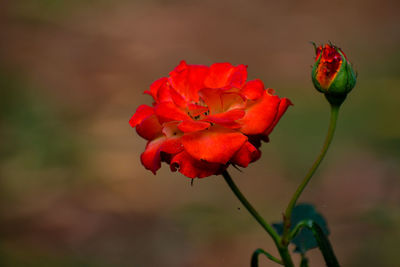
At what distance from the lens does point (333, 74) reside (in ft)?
1.21

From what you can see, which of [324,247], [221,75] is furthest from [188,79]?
[324,247]

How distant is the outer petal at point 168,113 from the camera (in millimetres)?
365

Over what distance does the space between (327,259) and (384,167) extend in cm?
101

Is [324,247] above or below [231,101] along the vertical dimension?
below

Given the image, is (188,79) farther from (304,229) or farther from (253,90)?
(304,229)

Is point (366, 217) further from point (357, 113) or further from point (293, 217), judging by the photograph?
point (293, 217)

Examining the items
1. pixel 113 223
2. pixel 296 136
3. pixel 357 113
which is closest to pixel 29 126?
pixel 113 223

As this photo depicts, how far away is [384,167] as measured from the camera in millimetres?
1283

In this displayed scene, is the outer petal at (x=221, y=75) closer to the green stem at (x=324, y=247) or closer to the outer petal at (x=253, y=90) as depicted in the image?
the outer petal at (x=253, y=90)

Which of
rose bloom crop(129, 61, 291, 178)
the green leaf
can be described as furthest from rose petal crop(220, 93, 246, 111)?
the green leaf

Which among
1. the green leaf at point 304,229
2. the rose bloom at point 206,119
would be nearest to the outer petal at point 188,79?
the rose bloom at point 206,119

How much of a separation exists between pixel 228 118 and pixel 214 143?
0.06 ft

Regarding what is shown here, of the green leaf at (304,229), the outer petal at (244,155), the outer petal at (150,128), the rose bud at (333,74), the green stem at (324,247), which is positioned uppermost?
the outer petal at (150,128)

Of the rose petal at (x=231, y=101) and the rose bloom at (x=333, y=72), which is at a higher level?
the rose petal at (x=231, y=101)
